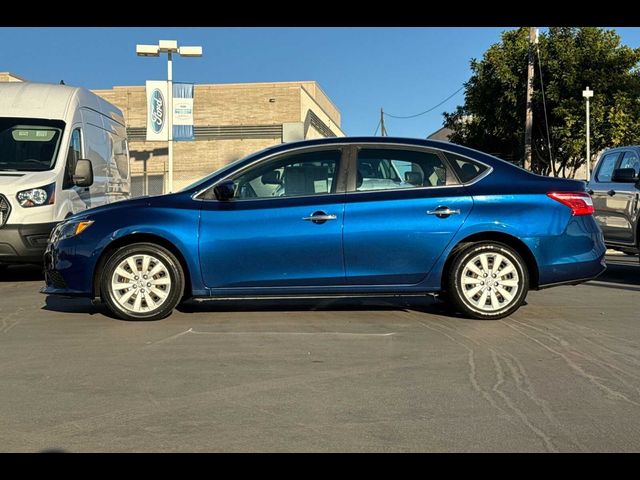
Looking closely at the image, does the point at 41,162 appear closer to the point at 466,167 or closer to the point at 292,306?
the point at 292,306

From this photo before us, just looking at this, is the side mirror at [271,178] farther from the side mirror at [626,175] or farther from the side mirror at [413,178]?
the side mirror at [626,175]

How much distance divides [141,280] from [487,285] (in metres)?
3.28

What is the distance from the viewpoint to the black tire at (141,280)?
20.0 feet

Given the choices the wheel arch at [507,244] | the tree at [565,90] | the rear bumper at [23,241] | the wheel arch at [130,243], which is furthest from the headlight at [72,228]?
the tree at [565,90]

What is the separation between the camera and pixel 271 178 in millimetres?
6285

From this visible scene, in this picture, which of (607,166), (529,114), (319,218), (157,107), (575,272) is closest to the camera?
(319,218)

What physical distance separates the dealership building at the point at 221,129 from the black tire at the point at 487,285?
26675mm

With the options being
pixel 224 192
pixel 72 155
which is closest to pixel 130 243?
pixel 224 192

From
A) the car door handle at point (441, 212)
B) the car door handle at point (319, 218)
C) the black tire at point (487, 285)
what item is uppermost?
the car door handle at point (441, 212)

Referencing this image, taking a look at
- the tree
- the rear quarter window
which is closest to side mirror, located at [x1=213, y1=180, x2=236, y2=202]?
the rear quarter window

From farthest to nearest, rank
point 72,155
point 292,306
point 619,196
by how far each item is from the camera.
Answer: point 72,155
point 619,196
point 292,306
